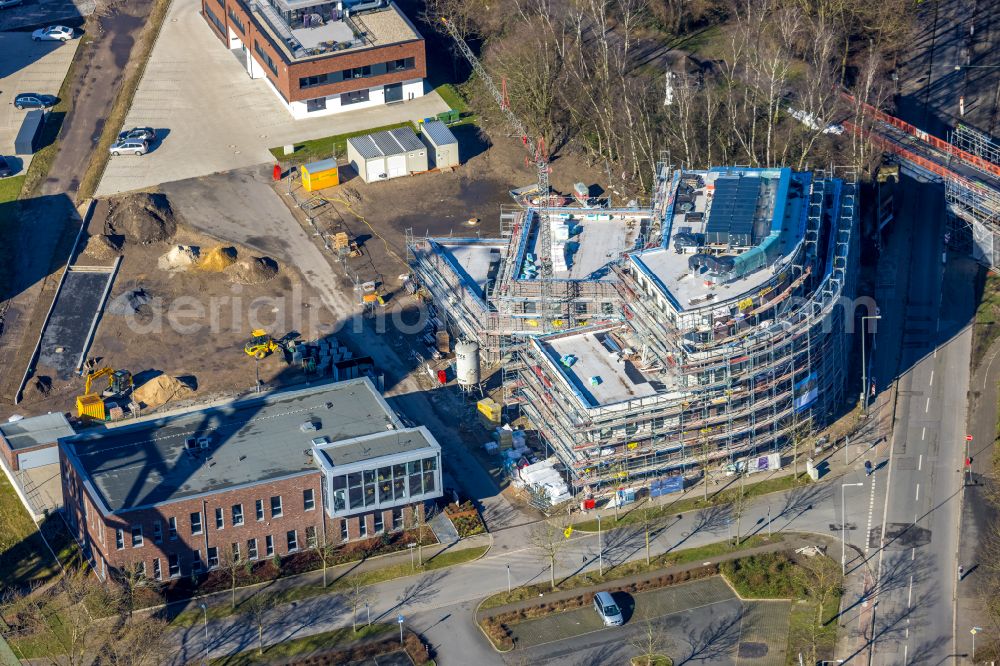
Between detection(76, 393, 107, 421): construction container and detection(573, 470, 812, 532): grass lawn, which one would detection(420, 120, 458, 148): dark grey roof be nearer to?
detection(76, 393, 107, 421): construction container

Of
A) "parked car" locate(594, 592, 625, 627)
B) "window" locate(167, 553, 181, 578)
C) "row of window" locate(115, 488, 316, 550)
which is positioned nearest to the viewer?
"parked car" locate(594, 592, 625, 627)

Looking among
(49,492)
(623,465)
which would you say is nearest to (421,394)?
(623,465)

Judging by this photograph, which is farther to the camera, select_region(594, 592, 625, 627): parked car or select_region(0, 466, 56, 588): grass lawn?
select_region(0, 466, 56, 588): grass lawn

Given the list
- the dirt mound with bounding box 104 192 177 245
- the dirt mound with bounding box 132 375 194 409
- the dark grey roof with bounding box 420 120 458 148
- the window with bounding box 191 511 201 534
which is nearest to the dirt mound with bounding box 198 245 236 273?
the dirt mound with bounding box 104 192 177 245

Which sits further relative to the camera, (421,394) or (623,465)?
(421,394)

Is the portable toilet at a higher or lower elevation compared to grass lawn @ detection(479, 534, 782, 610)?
higher

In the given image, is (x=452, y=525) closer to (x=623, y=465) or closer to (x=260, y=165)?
(x=623, y=465)

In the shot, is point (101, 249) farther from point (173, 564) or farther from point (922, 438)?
point (922, 438)

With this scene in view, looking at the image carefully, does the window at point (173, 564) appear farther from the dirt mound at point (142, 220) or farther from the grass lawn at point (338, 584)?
the dirt mound at point (142, 220)
